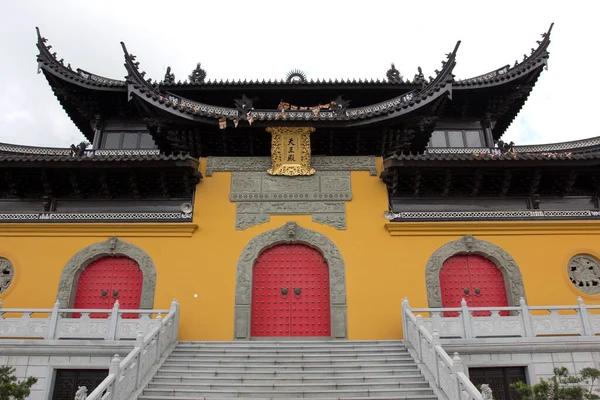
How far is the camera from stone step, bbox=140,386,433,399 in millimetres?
7172

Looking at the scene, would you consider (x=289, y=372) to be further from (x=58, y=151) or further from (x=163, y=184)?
(x=58, y=151)

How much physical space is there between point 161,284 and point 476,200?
26.6ft

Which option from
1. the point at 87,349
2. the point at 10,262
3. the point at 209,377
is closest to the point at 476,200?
the point at 209,377

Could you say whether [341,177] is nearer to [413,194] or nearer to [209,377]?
[413,194]

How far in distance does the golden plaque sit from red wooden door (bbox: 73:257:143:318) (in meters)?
4.26

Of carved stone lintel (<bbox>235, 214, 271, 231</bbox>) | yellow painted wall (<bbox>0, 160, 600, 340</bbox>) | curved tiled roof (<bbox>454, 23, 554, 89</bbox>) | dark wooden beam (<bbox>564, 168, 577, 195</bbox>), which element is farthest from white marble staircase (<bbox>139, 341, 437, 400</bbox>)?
curved tiled roof (<bbox>454, 23, 554, 89</bbox>)

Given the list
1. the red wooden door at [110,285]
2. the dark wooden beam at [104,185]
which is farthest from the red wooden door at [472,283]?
the dark wooden beam at [104,185]

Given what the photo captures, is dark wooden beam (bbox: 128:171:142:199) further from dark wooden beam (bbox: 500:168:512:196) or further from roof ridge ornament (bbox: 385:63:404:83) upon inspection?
dark wooden beam (bbox: 500:168:512:196)

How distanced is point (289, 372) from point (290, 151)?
5.72m

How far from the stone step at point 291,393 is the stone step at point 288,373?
45cm

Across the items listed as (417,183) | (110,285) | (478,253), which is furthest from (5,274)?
(478,253)

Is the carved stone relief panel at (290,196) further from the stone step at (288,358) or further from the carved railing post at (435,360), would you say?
the carved railing post at (435,360)

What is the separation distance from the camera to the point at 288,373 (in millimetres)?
7883

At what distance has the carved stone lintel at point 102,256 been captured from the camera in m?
10.4
